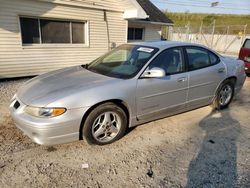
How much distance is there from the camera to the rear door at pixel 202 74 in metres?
4.13

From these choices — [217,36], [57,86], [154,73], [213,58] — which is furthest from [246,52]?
[217,36]

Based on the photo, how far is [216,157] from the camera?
122 inches

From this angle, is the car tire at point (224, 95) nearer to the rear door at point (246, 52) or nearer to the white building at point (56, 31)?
the rear door at point (246, 52)

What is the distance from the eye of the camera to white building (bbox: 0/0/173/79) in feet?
24.8

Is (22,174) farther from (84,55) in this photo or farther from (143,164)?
(84,55)

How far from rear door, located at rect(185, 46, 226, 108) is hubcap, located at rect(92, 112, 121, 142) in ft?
5.41

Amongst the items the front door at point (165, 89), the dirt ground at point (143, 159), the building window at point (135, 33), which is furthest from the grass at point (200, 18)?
the dirt ground at point (143, 159)

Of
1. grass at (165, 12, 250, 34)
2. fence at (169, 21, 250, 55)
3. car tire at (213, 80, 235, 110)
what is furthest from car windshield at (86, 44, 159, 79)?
grass at (165, 12, 250, 34)

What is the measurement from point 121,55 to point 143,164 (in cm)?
214

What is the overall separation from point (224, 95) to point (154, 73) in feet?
8.11

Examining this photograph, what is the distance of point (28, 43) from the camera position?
801 cm

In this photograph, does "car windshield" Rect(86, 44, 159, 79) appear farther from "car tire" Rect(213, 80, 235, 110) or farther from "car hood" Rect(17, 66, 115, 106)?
"car tire" Rect(213, 80, 235, 110)

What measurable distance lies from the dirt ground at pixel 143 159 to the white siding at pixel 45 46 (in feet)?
14.5

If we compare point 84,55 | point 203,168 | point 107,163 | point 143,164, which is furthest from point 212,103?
point 84,55
